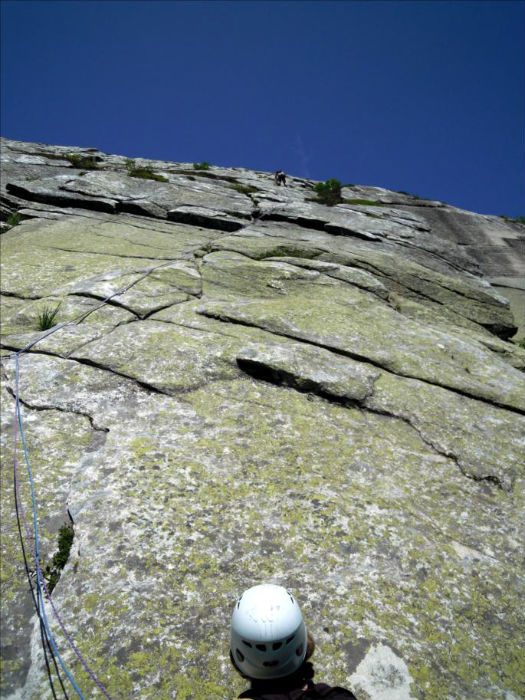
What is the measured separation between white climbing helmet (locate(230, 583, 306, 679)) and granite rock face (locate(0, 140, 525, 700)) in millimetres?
481

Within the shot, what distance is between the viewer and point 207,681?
3.81 metres

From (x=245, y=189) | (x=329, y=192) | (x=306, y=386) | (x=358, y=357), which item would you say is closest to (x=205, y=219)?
(x=245, y=189)

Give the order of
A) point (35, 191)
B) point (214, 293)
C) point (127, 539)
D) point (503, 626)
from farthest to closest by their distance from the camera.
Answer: point (35, 191) < point (214, 293) < point (127, 539) < point (503, 626)

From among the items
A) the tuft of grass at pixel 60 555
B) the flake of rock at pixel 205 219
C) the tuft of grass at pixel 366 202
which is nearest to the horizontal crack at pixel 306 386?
the tuft of grass at pixel 60 555

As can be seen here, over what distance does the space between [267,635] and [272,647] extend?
0.11 metres

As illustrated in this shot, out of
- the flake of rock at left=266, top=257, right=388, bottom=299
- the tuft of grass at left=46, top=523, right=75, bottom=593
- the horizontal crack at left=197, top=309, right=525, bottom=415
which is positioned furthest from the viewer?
the flake of rock at left=266, top=257, right=388, bottom=299

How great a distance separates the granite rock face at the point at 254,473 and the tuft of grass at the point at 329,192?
17738 mm

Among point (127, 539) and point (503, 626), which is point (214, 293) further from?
point (503, 626)

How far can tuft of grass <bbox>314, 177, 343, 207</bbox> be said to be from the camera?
2965cm

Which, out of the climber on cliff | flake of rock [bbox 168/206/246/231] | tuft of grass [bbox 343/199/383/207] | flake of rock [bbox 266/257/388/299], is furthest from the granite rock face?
tuft of grass [bbox 343/199/383/207]

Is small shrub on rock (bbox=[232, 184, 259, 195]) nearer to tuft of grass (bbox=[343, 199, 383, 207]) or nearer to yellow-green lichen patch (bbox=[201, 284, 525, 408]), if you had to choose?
tuft of grass (bbox=[343, 199, 383, 207])

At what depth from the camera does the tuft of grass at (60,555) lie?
4503mm

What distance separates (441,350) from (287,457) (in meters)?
5.94

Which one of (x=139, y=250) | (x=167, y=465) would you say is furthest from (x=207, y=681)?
(x=139, y=250)
